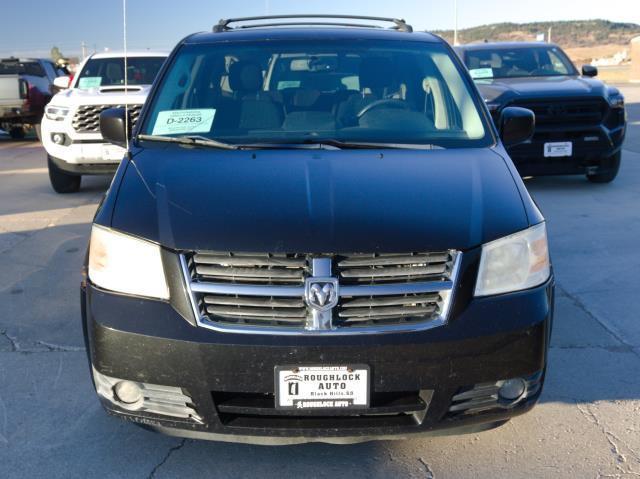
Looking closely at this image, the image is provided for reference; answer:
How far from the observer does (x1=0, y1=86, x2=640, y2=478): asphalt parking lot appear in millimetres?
3150

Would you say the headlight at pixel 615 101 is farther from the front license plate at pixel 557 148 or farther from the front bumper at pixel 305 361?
the front bumper at pixel 305 361

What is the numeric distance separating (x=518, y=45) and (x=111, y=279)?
933 centimetres

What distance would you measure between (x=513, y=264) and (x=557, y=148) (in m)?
6.44

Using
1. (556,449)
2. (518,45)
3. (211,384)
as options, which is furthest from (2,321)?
(518,45)

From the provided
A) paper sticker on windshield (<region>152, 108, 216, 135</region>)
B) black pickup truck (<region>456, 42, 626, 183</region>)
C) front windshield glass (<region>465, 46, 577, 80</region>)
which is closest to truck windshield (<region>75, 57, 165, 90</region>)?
front windshield glass (<region>465, 46, 577, 80</region>)

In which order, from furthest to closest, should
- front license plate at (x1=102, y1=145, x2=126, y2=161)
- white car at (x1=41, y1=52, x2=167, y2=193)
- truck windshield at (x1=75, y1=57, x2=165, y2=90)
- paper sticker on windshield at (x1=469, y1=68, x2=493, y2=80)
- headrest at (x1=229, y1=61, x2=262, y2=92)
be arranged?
paper sticker on windshield at (x1=469, y1=68, x2=493, y2=80) < truck windshield at (x1=75, y1=57, x2=165, y2=90) < white car at (x1=41, y1=52, x2=167, y2=193) < front license plate at (x1=102, y1=145, x2=126, y2=161) < headrest at (x1=229, y1=61, x2=262, y2=92)

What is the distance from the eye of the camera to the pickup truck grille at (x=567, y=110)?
29.6ft

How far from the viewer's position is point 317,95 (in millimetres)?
4316

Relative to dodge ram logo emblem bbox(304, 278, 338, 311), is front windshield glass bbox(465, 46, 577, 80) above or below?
above

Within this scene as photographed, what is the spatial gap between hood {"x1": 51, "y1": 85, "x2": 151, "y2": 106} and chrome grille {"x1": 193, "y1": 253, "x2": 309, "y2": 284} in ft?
22.0

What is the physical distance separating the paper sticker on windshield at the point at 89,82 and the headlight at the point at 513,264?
806 cm

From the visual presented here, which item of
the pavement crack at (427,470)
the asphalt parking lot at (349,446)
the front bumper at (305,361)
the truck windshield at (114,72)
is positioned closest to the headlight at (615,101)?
the asphalt parking lot at (349,446)

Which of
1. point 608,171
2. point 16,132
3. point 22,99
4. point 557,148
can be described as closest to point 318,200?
point 557,148

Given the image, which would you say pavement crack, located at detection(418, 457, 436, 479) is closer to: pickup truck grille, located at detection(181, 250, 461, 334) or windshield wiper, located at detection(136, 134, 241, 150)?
pickup truck grille, located at detection(181, 250, 461, 334)
